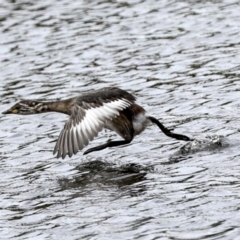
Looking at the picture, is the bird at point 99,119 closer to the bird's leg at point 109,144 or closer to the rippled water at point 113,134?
the bird's leg at point 109,144

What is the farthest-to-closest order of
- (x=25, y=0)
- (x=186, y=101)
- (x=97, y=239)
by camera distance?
(x=25, y=0), (x=186, y=101), (x=97, y=239)

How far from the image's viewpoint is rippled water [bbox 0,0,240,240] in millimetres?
9594

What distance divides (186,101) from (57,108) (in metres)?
2.80

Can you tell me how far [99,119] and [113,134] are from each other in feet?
6.78

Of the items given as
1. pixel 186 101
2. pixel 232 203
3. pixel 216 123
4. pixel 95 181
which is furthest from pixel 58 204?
pixel 186 101

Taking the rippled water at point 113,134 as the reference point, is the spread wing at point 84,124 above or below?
above

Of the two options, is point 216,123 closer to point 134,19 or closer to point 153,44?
point 153,44

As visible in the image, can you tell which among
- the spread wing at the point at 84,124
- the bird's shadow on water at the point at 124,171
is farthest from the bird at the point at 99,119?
the bird's shadow on water at the point at 124,171

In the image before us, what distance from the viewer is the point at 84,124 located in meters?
11.7

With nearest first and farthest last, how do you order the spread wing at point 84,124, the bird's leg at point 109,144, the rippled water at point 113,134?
the rippled water at point 113,134 → the spread wing at point 84,124 → the bird's leg at point 109,144

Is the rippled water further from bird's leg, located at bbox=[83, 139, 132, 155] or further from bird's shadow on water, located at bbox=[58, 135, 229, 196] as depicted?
bird's leg, located at bbox=[83, 139, 132, 155]

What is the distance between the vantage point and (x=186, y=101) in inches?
580

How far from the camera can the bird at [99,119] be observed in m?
11.6

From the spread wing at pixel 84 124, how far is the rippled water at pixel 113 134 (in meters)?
0.42
